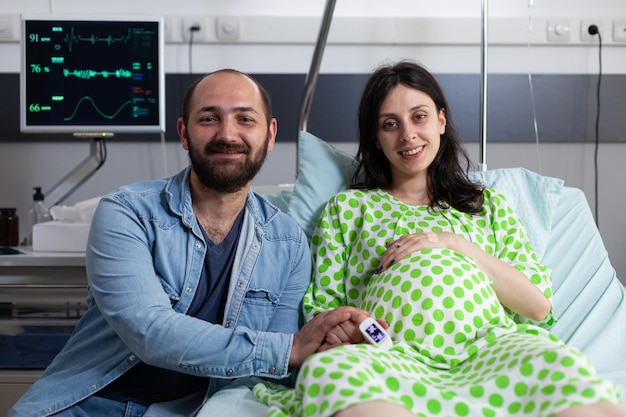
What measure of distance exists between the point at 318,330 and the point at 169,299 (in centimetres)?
29

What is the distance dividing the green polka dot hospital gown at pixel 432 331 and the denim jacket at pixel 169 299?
82 millimetres

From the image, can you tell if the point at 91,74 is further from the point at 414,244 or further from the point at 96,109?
the point at 414,244

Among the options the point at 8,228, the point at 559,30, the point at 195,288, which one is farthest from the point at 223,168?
the point at 559,30

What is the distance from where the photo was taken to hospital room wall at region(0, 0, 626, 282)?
2.66m

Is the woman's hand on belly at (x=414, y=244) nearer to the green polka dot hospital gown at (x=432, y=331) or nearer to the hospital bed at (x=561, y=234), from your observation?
the green polka dot hospital gown at (x=432, y=331)

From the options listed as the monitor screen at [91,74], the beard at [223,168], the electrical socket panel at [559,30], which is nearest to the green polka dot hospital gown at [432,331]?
the beard at [223,168]

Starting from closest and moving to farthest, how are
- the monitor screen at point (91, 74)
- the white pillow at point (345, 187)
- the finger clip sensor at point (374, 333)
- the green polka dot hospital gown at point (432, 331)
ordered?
the green polka dot hospital gown at point (432, 331) < the finger clip sensor at point (374, 333) < the white pillow at point (345, 187) < the monitor screen at point (91, 74)

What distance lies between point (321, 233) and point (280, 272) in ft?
0.52

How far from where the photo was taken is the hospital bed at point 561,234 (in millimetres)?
1615

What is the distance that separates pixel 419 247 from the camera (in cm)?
149

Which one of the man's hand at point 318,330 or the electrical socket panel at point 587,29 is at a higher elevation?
the electrical socket panel at point 587,29


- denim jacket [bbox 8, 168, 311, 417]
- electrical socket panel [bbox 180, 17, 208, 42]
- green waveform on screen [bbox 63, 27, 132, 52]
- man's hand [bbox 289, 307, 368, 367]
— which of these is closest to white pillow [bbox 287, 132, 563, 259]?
denim jacket [bbox 8, 168, 311, 417]

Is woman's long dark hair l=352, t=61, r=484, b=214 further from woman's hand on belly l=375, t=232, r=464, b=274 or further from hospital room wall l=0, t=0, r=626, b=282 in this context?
hospital room wall l=0, t=0, r=626, b=282

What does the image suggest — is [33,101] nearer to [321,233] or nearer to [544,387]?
[321,233]
